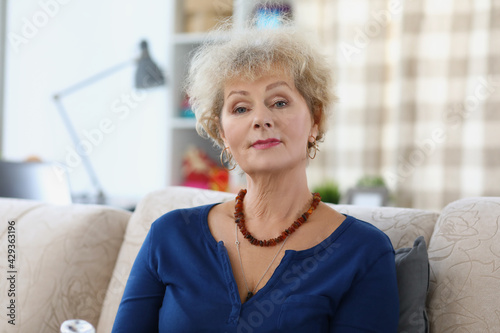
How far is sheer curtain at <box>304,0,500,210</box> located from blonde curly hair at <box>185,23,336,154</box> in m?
1.28

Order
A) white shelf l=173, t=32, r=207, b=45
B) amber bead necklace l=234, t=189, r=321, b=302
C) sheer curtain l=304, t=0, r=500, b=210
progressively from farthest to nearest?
1. white shelf l=173, t=32, r=207, b=45
2. sheer curtain l=304, t=0, r=500, b=210
3. amber bead necklace l=234, t=189, r=321, b=302

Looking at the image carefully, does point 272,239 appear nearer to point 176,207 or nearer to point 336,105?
point 176,207

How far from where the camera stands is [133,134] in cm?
336

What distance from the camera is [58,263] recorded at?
153cm

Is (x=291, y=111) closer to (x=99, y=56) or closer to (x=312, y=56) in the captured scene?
(x=312, y=56)

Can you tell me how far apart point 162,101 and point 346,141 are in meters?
1.23

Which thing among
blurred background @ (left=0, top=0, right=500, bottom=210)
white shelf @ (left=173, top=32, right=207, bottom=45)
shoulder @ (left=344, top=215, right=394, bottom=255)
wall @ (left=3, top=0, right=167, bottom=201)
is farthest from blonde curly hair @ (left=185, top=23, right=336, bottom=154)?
wall @ (left=3, top=0, right=167, bottom=201)

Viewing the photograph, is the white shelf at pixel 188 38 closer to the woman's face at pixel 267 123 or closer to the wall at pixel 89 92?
the wall at pixel 89 92

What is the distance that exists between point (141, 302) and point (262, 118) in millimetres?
529

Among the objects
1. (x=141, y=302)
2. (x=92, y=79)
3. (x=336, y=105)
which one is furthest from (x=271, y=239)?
(x=92, y=79)

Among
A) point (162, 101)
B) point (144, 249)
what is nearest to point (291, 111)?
point (144, 249)

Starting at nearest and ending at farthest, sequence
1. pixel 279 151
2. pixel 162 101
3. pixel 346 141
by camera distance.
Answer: pixel 279 151, pixel 346 141, pixel 162 101

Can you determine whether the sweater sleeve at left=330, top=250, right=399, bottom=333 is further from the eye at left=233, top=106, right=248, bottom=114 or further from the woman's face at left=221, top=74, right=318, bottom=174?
the eye at left=233, top=106, right=248, bottom=114

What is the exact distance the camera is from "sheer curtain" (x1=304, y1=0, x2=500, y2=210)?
2496 mm
